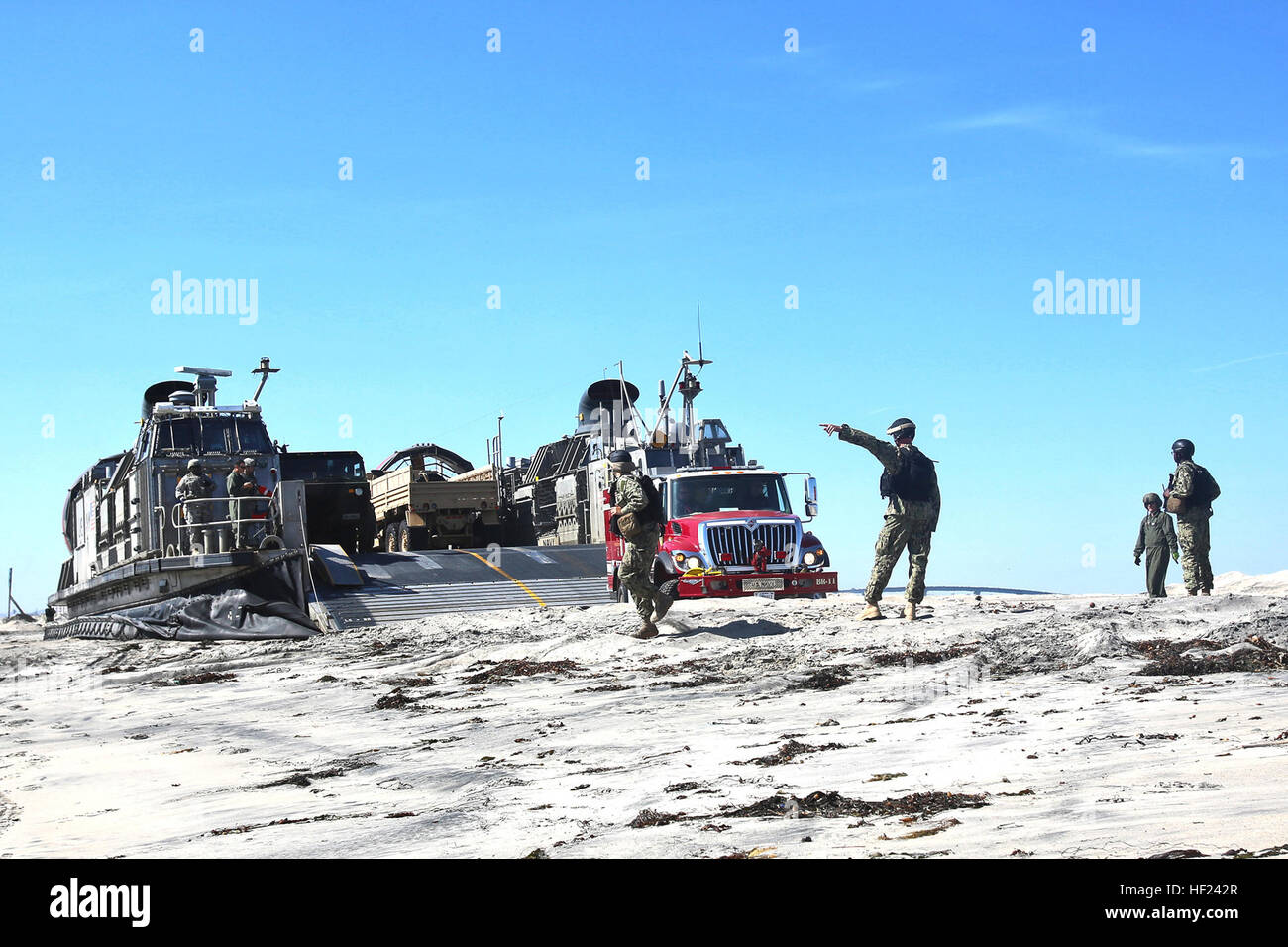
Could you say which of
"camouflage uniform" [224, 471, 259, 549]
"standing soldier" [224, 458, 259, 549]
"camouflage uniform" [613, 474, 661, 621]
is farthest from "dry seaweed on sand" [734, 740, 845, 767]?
"camouflage uniform" [224, 471, 259, 549]

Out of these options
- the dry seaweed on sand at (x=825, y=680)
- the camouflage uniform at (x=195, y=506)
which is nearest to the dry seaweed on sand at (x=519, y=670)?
the dry seaweed on sand at (x=825, y=680)

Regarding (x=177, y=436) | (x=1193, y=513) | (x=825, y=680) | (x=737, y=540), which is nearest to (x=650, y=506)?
(x=825, y=680)

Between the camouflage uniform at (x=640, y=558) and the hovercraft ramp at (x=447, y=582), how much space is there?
16.8ft

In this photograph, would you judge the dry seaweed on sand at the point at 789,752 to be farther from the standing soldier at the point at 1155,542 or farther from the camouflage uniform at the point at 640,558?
the standing soldier at the point at 1155,542

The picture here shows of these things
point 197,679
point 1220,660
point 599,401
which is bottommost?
point 197,679

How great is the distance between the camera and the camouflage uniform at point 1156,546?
1572 centimetres

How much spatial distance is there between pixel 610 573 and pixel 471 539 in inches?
366

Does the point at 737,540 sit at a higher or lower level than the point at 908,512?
lower

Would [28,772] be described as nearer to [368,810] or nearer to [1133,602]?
[368,810]

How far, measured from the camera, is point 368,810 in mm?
6039

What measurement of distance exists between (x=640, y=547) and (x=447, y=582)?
7.63 meters

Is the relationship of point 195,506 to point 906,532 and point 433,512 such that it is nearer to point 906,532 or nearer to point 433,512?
point 433,512

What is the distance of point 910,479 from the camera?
1319 cm
